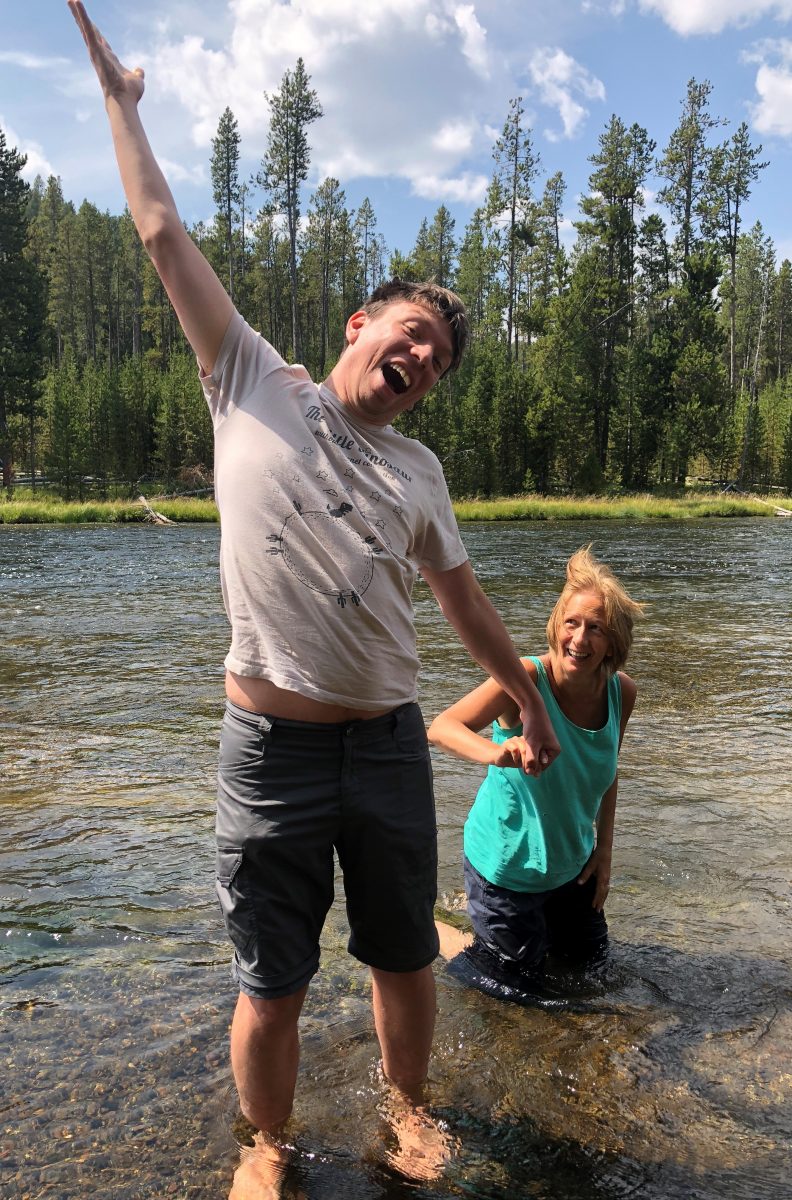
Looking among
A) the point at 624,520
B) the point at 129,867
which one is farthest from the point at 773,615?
the point at 624,520

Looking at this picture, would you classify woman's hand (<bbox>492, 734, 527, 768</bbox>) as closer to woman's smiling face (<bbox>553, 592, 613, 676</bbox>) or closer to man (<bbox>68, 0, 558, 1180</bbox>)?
man (<bbox>68, 0, 558, 1180</bbox>)

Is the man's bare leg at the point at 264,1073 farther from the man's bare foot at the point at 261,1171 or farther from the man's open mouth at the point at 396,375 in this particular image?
the man's open mouth at the point at 396,375

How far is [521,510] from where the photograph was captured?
3891 cm

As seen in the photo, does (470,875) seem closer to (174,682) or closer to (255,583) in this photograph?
(255,583)

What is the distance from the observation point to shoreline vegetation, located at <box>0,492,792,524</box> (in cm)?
3519

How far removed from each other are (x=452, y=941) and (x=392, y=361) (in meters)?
2.24

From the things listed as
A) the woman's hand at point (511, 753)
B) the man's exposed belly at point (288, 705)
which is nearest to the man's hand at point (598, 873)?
the woman's hand at point (511, 753)

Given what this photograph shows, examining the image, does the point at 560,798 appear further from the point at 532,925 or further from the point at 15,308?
the point at 15,308

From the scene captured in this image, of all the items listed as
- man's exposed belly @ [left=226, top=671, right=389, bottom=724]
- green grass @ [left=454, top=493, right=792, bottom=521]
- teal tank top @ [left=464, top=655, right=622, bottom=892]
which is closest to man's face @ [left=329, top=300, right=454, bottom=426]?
man's exposed belly @ [left=226, top=671, right=389, bottom=724]

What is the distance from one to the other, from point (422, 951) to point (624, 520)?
3749 centimetres

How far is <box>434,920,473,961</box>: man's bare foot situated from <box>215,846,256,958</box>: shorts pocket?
1420 millimetres

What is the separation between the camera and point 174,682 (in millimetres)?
7980

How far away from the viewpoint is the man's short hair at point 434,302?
7.55 ft

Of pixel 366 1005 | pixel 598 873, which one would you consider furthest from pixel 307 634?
pixel 598 873
